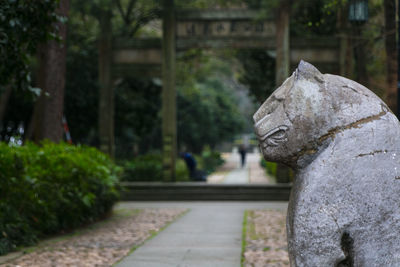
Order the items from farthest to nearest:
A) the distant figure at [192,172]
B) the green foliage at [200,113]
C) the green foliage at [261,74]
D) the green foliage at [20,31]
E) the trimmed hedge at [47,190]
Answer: the green foliage at [200,113] < the green foliage at [261,74] < the distant figure at [192,172] < the trimmed hedge at [47,190] < the green foliage at [20,31]

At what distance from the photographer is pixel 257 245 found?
28.1 ft

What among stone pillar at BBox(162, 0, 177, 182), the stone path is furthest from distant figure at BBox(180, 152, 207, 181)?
the stone path

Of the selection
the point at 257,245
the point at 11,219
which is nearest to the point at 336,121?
the point at 257,245

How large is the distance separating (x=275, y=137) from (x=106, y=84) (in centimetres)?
1456

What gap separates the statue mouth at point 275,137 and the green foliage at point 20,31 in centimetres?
469

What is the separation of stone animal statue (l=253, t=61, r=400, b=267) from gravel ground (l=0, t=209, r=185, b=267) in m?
4.63

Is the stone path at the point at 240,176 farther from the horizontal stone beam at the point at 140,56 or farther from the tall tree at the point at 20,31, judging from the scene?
the tall tree at the point at 20,31

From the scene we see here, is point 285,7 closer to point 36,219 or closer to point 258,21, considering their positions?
point 258,21

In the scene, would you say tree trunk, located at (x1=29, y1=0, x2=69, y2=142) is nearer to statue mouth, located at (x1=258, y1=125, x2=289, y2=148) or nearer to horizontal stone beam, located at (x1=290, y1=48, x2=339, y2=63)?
horizontal stone beam, located at (x1=290, y1=48, x2=339, y2=63)

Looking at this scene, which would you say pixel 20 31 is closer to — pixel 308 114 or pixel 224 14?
pixel 308 114

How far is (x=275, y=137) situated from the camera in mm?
3166

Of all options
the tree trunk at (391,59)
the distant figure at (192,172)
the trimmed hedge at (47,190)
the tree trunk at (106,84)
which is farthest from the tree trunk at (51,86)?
the distant figure at (192,172)

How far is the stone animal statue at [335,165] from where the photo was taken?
2938mm

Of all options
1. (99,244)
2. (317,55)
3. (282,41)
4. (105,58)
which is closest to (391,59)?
(282,41)
